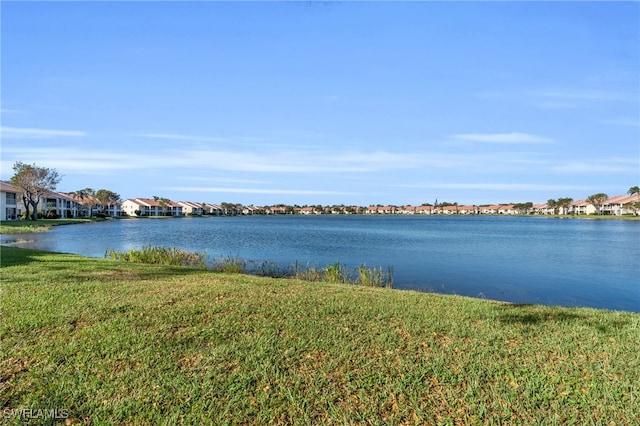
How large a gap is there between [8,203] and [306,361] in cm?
7566

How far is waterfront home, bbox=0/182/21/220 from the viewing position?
5981cm

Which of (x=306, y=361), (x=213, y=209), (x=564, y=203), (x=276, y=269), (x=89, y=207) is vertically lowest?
(x=276, y=269)

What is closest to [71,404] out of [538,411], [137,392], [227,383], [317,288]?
[137,392]

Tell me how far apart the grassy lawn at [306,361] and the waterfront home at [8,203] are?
66.8 m

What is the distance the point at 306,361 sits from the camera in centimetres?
528

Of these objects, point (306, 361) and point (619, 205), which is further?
point (619, 205)

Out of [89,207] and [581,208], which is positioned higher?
[581,208]

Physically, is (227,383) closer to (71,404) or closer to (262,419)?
(262,419)

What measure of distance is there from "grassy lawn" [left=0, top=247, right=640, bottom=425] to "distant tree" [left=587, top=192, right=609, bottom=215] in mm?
147406

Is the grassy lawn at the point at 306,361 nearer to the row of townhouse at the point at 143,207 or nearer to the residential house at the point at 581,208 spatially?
the row of townhouse at the point at 143,207

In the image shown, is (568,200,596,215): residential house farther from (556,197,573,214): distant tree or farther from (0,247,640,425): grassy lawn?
(0,247,640,425): grassy lawn

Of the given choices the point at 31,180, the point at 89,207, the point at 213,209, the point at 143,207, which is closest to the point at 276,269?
the point at 31,180

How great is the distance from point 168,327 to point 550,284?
16.3m

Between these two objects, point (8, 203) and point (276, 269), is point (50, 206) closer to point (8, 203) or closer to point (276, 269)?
point (8, 203)
